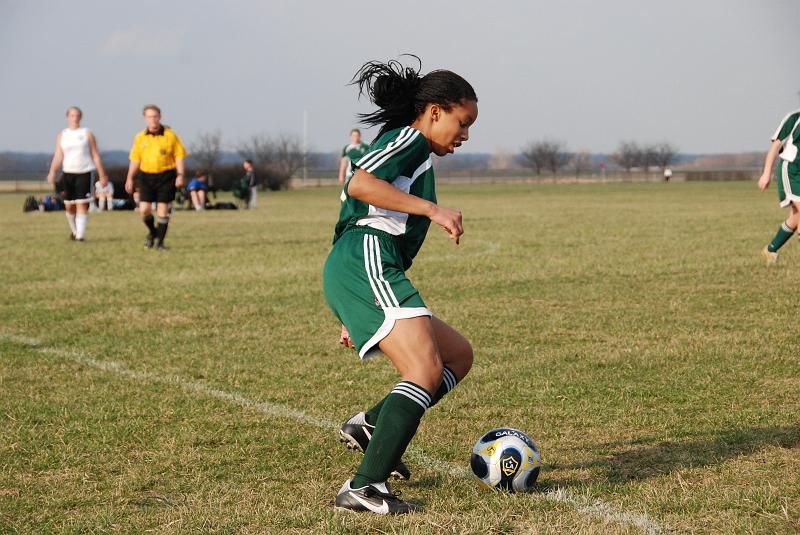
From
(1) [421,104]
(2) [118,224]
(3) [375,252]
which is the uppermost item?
(1) [421,104]

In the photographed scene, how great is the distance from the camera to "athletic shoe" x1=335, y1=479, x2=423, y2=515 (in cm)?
375

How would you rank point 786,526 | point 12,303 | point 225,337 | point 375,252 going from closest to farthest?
point 786,526 → point 375,252 → point 225,337 → point 12,303

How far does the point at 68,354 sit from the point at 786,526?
546cm

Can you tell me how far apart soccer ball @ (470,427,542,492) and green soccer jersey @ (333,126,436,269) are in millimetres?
905

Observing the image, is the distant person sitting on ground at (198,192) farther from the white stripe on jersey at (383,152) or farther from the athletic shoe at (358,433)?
the white stripe on jersey at (383,152)

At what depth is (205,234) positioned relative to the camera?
19859 millimetres

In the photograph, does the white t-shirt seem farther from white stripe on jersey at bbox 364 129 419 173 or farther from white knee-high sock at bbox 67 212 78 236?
white stripe on jersey at bbox 364 129 419 173

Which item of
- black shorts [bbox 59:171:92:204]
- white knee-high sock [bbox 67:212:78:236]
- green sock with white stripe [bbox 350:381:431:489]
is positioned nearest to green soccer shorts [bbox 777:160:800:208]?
green sock with white stripe [bbox 350:381:431:489]

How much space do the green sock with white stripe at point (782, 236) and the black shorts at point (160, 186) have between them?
9.10 m

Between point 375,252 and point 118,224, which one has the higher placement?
point 375,252

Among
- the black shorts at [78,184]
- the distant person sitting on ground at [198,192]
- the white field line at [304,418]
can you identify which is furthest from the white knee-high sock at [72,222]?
the distant person sitting on ground at [198,192]

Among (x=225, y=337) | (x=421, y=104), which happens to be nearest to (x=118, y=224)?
(x=225, y=337)

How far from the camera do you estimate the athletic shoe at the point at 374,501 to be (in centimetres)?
375

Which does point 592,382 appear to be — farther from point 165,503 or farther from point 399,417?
point 165,503
